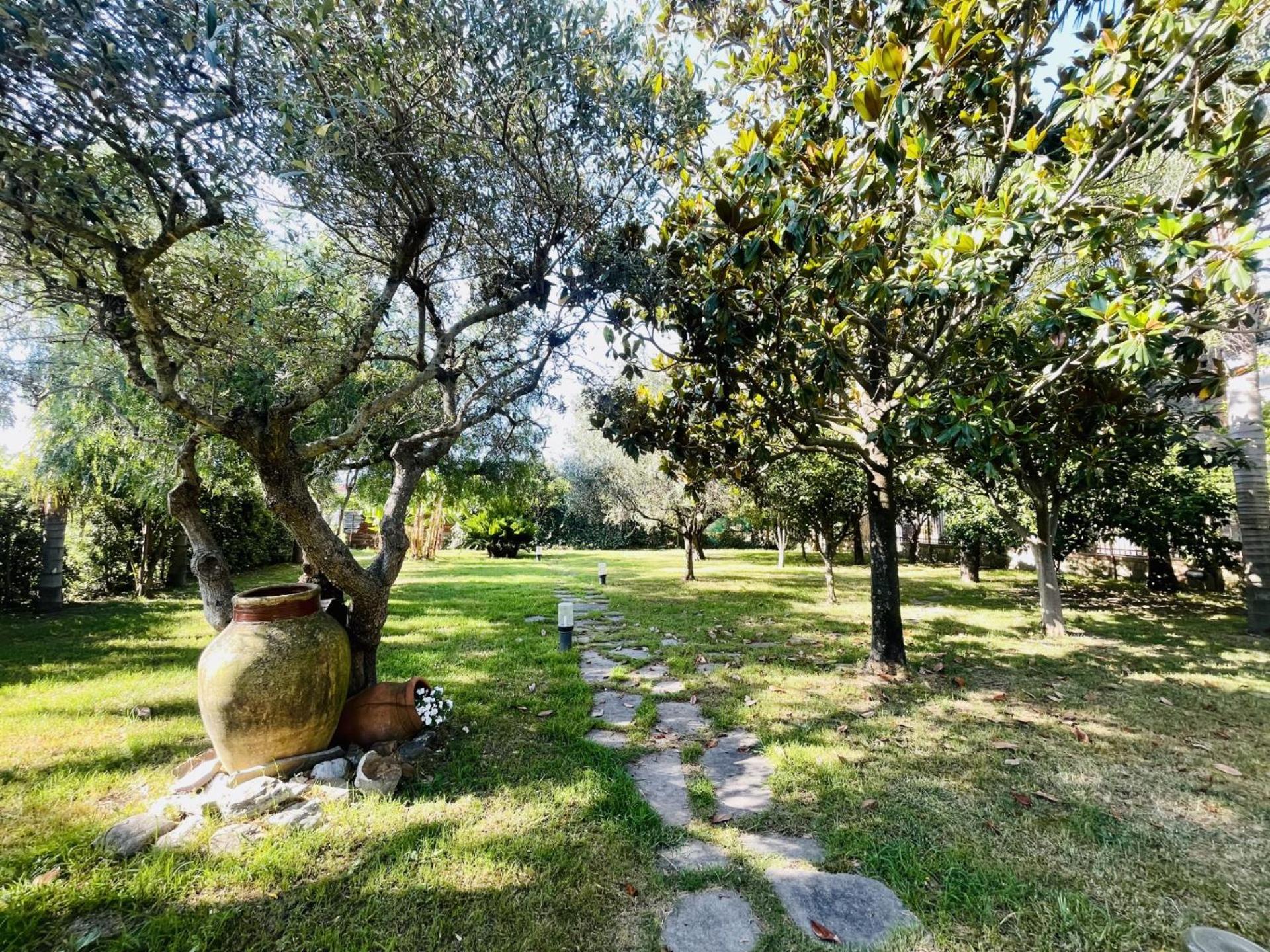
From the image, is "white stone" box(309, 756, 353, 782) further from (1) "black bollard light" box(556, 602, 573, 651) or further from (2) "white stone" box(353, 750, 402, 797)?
(1) "black bollard light" box(556, 602, 573, 651)

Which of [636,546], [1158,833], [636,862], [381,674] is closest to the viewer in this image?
[636,862]

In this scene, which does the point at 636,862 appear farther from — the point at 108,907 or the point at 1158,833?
the point at 1158,833

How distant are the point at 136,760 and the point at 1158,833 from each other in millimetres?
6359

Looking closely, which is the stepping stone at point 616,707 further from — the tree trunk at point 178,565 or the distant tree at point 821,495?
the tree trunk at point 178,565

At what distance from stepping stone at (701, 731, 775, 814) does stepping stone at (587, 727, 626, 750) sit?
642 millimetres

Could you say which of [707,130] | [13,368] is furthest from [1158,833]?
[13,368]

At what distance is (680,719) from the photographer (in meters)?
4.60

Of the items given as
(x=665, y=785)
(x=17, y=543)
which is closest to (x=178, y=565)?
(x=17, y=543)

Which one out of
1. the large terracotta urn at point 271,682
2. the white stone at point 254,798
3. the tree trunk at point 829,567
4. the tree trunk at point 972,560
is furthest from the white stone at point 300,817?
the tree trunk at point 972,560

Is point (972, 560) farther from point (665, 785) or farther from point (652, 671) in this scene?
point (665, 785)

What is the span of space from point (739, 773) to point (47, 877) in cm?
363

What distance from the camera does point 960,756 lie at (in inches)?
151

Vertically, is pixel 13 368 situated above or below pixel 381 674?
above

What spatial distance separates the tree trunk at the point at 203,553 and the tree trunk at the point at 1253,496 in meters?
12.5
